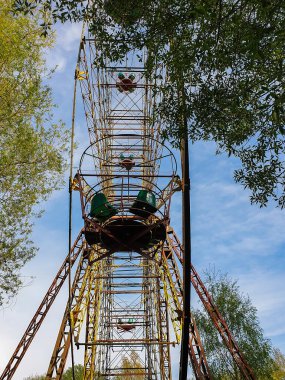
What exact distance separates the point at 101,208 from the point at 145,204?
1.03m

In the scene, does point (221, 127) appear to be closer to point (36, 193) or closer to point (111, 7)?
point (111, 7)

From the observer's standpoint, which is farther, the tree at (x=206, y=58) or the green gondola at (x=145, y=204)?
the green gondola at (x=145, y=204)

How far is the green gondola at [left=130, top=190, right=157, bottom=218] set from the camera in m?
9.43

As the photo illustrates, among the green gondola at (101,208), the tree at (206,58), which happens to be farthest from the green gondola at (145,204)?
the tree at (206,58)

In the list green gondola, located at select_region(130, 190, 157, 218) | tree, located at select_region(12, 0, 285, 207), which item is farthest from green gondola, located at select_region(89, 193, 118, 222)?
tree, located at select_region(12, 0, 285, 207)

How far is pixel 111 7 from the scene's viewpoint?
6176 millimetres

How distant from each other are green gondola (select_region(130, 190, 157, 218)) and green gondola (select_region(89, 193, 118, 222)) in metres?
0.50

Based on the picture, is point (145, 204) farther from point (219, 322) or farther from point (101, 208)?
point (219, 322)

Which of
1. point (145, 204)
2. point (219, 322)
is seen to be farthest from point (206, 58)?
point (219, 322)

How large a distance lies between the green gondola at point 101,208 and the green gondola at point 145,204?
50 cm

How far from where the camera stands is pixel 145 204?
9.48 m

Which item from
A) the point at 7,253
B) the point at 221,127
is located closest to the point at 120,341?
the point at 7,253

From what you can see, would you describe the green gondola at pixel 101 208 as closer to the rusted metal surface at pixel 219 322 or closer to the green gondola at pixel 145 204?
the green gondola at pixel 145 204

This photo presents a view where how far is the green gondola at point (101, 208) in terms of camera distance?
9227 millimetres
